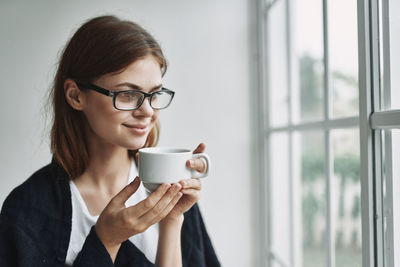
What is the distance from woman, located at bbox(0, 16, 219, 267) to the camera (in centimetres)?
85

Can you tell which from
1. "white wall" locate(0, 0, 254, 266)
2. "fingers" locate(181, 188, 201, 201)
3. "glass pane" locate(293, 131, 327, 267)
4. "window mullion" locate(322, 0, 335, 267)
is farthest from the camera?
"glass pane" locate(293, 131, 327, 267)

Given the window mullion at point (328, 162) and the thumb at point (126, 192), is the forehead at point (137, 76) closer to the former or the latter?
the thumb at point (126, 192)

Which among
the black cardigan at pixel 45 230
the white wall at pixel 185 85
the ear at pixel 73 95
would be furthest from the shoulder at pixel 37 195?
the white wall at pixel 185 85

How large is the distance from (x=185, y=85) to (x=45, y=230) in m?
0.93

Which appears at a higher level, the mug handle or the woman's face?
the woman's face

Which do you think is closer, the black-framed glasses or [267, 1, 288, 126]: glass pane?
the black-framed glasses

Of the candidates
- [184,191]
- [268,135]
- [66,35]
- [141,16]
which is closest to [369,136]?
[184,191]

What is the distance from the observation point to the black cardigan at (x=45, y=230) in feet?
2.87

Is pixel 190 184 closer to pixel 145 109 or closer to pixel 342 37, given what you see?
pixel 145 109

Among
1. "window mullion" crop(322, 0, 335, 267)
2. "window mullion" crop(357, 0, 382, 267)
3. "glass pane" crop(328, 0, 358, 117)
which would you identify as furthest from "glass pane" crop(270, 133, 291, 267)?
"window mullion" crop(357, 0, 382, 267)

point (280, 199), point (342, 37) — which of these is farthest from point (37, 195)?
point (342, 37)

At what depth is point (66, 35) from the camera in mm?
1582

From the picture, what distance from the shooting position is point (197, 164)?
0.79m

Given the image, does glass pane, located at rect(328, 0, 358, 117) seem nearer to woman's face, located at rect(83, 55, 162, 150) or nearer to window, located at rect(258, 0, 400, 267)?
window, located at rect(258, 0, 400, 267)
